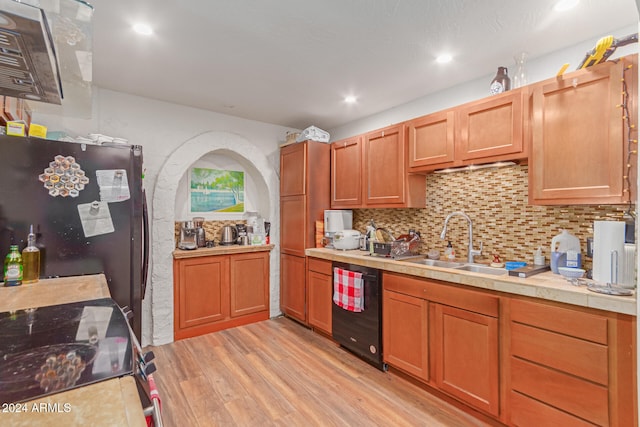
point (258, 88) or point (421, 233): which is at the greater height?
point (258, 88)

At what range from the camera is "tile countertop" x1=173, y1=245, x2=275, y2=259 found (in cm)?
316

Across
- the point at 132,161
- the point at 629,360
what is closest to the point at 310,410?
the point at 629,360

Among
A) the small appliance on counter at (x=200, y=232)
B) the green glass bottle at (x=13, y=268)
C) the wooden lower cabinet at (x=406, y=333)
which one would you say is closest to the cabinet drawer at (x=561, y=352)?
the wooden lower cabinet at (x=406, y=333)

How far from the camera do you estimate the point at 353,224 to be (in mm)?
3877

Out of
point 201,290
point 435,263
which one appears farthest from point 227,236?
point 435,263

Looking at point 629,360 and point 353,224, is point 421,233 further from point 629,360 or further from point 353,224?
point 629,360

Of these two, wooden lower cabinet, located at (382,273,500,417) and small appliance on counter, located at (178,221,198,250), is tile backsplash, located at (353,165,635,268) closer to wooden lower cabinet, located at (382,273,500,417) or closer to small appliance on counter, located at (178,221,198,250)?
wooden lower cabinet, located at (382,273,500,417)

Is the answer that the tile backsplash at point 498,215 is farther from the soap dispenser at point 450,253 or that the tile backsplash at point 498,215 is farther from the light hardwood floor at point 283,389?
the light hardwood floor at point 283,389

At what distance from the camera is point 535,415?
5.56ft

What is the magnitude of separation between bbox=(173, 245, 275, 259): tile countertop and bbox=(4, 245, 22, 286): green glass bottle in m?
1.52

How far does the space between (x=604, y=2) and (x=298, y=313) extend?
11.8 ft

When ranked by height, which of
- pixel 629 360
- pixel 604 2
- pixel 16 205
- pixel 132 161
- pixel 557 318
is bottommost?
pixel 629 360

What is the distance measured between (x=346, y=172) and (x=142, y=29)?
225cm

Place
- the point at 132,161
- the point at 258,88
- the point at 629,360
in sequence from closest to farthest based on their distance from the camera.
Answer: the point at 629,360 < the point at 132,161 < the point at 258,88
